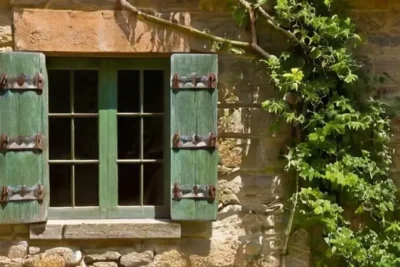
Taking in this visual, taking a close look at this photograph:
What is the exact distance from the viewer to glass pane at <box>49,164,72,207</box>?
14.7 feet

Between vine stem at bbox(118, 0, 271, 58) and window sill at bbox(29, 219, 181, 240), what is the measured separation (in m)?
A: 1.25

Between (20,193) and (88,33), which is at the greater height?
(88,33)

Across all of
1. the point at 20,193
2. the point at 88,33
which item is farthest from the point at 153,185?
the point at 88,33

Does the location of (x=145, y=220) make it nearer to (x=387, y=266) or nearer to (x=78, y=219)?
(x=78, y=219)

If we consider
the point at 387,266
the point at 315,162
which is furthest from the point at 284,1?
the point at 387,266

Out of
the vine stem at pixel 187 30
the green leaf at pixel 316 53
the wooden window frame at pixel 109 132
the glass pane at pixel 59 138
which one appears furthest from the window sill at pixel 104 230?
the green leaf at pixel 316 53

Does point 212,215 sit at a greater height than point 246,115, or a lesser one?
lesser

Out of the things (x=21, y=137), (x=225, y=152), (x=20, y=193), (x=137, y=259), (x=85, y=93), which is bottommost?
(x=137, y=259)

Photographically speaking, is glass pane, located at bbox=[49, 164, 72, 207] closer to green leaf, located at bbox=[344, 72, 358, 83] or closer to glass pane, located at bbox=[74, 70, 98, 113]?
glass pane, located at bbox=[74, 70, 98, 113]

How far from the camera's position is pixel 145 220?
4426 millimetres

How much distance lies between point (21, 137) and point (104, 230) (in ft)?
2.67

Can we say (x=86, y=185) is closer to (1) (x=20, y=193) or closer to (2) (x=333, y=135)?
(1) (x=20, y=193)

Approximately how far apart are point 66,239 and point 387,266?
6.86 feet

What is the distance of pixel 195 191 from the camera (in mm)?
4316
